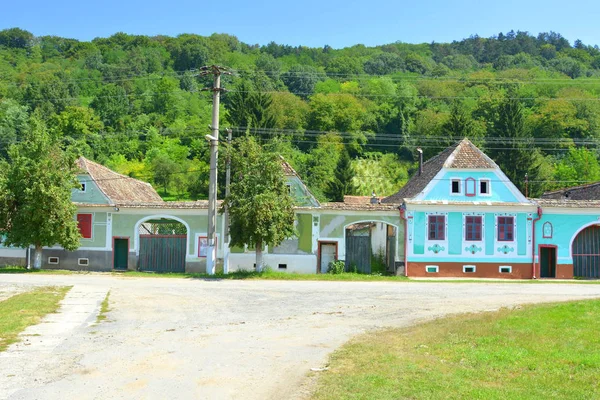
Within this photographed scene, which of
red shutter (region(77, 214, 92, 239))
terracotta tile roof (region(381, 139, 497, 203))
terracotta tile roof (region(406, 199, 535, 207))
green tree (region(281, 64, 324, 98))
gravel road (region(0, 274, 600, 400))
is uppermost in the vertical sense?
green tree (region(281, 64, 324, 98))

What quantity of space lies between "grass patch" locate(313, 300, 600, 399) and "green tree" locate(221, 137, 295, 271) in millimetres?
15547

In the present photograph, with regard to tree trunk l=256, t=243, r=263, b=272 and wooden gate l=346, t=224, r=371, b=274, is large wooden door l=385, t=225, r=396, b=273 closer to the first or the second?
wooden gate l=346, t=224, r=371, b=274

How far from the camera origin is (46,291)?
22.8m

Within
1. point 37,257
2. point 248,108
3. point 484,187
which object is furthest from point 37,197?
point 248,108

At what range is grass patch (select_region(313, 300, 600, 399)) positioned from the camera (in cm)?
957

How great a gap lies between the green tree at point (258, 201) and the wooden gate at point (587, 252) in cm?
1566

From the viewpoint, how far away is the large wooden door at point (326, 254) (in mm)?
35500

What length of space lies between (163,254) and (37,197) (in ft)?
22.4

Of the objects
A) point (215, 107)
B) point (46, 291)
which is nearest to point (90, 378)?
point (46, 291)

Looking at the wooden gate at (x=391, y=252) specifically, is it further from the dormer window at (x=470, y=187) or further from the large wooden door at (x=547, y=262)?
the large wooden door at (x=547, y=262)

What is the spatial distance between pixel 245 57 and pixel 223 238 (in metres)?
102

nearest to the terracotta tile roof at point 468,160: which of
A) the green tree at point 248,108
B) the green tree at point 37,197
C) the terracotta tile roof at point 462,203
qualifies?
the terracotta tile roof at point 462,203

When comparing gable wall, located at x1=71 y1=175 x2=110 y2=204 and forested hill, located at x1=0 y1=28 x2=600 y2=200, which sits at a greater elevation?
forested hill, located at x1=0 y1=28 x2=600 y2=200

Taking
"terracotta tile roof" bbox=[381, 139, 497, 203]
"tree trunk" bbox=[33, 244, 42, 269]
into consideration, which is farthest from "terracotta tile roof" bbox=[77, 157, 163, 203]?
"terracotta tile roof" bbox=[381, 139, 497, 203]
